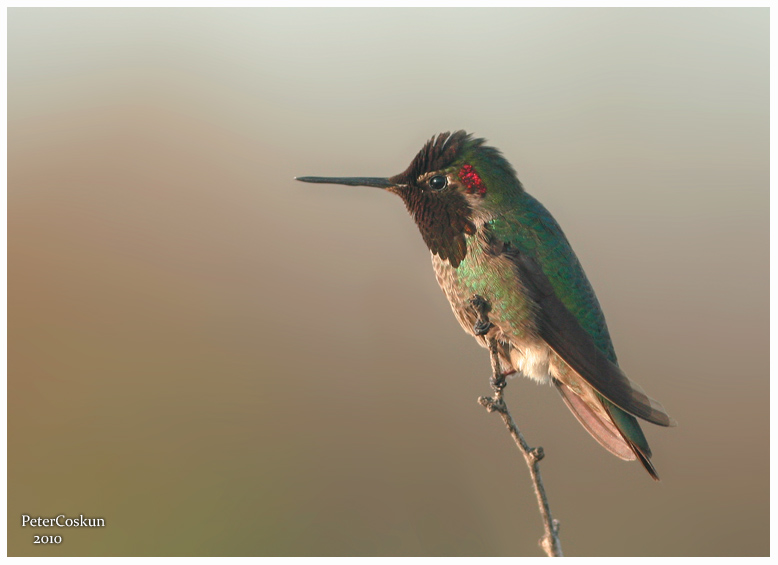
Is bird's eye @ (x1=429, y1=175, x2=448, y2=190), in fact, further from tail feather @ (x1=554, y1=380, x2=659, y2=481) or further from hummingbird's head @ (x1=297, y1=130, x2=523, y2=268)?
tail feather @ (x1=554, y1=380, x2=659, y2=481)

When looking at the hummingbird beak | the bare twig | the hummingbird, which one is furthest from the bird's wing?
the hummingbird beak

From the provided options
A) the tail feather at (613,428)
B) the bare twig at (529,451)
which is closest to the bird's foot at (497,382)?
the bare twig at (529,451)

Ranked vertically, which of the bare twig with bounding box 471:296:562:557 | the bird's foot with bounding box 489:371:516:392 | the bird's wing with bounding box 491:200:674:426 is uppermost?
the bird's wing with bounding box 491:200:674:426

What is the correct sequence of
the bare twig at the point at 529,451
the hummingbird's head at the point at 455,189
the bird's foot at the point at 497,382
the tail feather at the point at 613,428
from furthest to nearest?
the hummingbird's head at the point at 455,189 < the tail feather at the point at 613,428 < the bird's foot at the point at 497,382 < the bare twig at the point at 529,451

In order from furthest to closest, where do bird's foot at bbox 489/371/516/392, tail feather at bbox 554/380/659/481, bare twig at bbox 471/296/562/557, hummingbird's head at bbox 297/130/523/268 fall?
hummingbird's head at bbox 297/130/523/268 < tail feather at bbox 554/380/659/481 < bird's foot at bbox 489/371/516/392 < bare twig at bbox 471/296/562/557

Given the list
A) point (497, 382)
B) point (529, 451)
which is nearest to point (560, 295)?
point (497, 382)

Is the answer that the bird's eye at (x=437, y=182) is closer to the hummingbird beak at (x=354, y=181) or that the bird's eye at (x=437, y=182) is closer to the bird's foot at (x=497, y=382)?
the hummingbird beak at (x=354, y=181)

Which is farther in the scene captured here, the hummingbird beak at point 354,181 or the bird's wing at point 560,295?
the hummingbird beak at point 354,181

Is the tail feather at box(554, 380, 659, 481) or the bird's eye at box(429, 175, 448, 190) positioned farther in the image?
the bird's eye at box(429, 175, 448, 190)
